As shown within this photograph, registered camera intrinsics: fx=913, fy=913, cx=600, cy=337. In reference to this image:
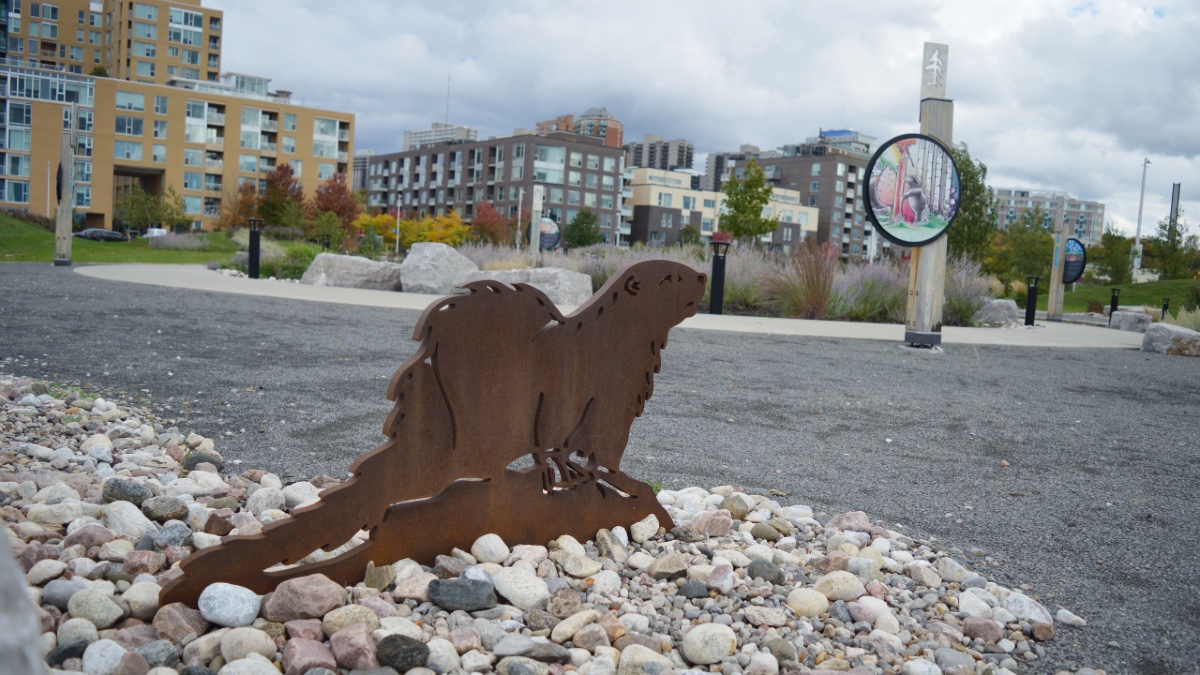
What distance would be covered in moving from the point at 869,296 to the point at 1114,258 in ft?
113

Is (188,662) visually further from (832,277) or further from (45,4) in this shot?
(45,4)

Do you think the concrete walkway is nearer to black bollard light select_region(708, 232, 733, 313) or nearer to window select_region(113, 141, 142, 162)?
black bollard light select_region(708, 232, 733, 313)

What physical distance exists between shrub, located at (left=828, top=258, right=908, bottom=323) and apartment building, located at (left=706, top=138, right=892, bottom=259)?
310ft

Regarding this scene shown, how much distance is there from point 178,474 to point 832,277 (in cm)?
1318

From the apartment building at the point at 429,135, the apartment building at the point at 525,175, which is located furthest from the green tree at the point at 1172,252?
the apartment building at the point at 429,135

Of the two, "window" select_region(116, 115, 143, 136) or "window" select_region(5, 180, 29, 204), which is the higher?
"window" select_region(116, 115, 143, 136)

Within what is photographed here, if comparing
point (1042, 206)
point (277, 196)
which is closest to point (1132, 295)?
point (277, 196)

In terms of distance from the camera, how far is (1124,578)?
310 centimetres

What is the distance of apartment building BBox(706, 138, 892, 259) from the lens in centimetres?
11156

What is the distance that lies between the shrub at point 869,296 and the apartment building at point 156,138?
62.7 metres

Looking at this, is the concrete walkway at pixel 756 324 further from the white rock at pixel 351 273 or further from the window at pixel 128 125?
the window at pixel 128 125

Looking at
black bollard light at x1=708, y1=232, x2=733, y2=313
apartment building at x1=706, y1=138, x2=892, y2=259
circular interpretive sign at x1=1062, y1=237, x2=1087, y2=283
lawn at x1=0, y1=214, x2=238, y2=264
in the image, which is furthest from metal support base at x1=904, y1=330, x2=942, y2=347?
apartment building at x1=706, y1=138, x2=892, y2=259

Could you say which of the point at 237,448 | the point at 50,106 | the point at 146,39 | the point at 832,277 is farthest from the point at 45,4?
the point at 237,448

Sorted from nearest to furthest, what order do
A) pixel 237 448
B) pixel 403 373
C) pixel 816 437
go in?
pixel 403 373
pixel 237 448
pixel 816 437
